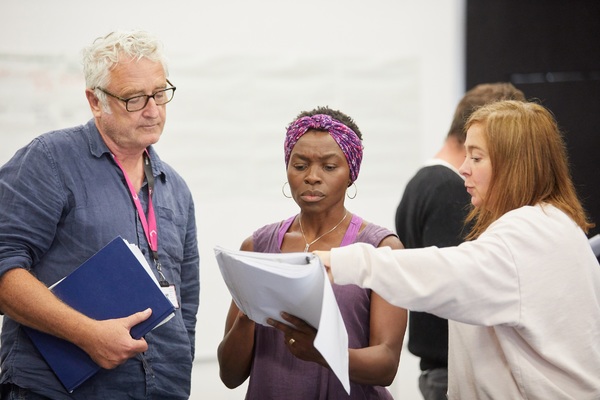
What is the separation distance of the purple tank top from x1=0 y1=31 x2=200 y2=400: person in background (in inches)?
12.9

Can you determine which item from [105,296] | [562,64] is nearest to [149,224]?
[105,296]

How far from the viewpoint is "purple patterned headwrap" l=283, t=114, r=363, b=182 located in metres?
2.02

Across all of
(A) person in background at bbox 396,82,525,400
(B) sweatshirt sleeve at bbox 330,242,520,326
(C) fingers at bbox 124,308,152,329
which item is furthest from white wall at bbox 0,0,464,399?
(B) sweatshirt sleeve at bbox 330,242,520,326

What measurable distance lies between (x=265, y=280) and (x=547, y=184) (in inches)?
29.7

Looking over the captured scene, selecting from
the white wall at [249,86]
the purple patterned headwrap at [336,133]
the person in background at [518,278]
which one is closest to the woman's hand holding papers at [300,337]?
the person in background at [518,278]

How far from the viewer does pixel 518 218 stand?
1755 millimetres

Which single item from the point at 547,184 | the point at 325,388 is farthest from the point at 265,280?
the point at 547,184

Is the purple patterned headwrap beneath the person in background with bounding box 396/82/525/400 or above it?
above

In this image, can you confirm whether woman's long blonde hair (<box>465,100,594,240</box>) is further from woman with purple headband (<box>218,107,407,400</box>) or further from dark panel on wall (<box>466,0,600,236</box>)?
dark panel on wall (<box>466,0,600,236</box>)

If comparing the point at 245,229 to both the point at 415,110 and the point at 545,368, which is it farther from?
the point at 545,368

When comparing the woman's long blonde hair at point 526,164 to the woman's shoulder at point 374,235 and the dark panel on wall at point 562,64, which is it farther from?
the dark panel on wall at point 562,64

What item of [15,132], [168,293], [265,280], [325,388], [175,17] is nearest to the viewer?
[265,280]

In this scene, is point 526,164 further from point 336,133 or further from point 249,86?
point 249,86

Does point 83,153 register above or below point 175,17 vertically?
below
